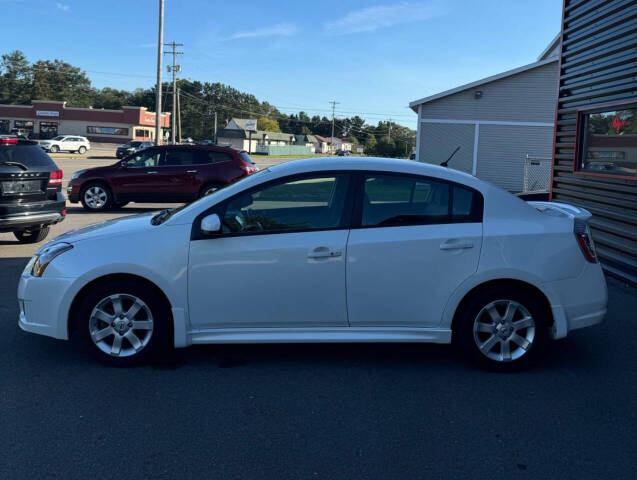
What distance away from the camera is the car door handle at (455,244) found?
183 inches

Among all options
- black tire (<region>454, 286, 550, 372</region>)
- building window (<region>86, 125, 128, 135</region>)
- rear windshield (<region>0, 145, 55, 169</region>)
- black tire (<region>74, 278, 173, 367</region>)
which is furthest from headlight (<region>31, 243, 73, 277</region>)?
building window (<region>86, 125, 128, 135</region>)

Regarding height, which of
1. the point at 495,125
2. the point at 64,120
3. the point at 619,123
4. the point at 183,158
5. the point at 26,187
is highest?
the point at 64,120

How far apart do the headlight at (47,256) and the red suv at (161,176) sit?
10.9m

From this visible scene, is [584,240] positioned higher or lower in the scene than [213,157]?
lower

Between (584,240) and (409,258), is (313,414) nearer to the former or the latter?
(409,258)

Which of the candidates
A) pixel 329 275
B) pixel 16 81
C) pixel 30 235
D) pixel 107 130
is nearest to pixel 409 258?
pixel 329 275

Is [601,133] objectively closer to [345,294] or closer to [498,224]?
[498,224]

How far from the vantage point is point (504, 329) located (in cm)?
474

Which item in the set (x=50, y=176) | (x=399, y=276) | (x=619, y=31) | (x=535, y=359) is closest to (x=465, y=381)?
(x=535, y=359)

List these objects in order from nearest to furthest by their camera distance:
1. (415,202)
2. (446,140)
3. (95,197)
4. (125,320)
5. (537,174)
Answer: (125,320) → (415,202) → (95,197) → (537,174) → (446,140)

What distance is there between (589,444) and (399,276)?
5.45 feet

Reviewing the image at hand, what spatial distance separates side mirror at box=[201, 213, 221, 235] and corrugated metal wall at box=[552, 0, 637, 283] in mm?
6042

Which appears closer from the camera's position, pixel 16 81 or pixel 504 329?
pixel 504 329

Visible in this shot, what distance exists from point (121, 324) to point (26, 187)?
5.59 metres
